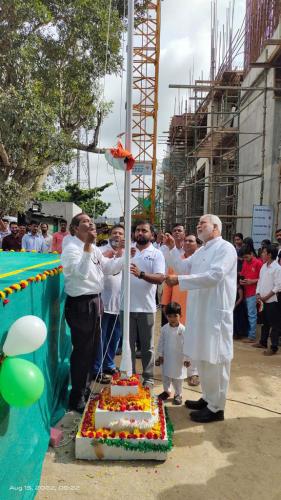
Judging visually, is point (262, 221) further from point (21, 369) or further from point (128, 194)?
point (21, 369)

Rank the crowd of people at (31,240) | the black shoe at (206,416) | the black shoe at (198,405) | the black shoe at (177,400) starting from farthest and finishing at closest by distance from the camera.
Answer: the crowd of people at (31,240), the black shoe at (177,400), the black shoe at (198,405), the black shoe at (206,416)

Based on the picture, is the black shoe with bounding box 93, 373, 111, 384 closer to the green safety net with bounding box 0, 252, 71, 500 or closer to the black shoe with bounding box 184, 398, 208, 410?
the green safety net with bounding box 0, 252, 71, 500

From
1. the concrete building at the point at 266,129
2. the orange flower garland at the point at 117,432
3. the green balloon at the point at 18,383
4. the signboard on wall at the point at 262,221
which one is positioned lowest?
the orange flower garland at the point at 117,432

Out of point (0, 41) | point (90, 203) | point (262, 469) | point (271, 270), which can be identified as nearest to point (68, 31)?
point (0, 41)

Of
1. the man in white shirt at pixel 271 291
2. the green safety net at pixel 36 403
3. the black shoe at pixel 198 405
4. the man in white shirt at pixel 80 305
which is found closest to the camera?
the green safety net at pixel 36 403

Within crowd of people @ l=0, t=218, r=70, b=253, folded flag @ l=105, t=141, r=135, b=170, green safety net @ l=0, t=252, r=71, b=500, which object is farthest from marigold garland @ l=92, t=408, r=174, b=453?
crowd of people @ l=0, t=218, r=70, b=253

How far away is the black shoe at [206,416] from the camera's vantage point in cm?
373

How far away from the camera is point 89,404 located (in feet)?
11.6

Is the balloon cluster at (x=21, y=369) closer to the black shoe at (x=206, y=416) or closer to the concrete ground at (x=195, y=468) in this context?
the concrete ground at (x=195, y=468)

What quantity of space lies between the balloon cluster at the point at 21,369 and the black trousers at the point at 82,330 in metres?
1.33

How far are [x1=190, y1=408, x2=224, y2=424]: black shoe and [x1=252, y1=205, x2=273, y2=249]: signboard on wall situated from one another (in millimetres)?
5865

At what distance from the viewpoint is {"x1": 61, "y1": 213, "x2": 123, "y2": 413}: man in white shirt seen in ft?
11.6

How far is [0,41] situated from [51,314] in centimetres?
932

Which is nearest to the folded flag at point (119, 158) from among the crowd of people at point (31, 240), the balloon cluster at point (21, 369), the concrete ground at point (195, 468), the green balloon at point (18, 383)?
the balloon cluster at point (21, 369)
